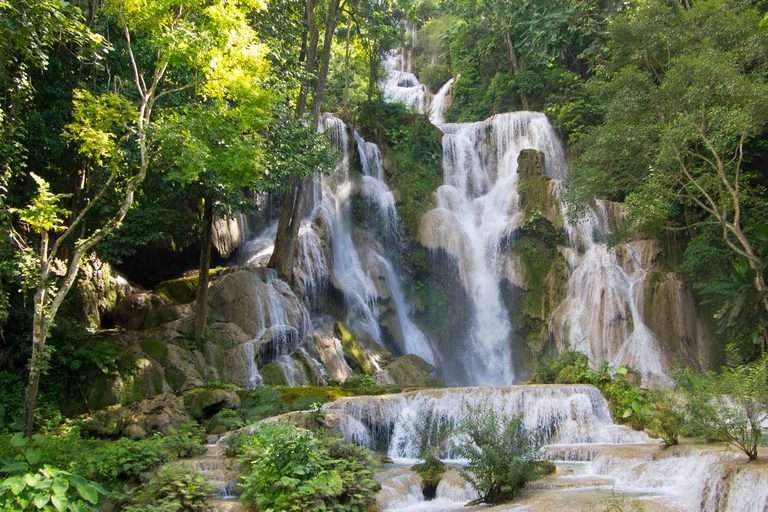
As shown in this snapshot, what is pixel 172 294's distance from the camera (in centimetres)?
1742

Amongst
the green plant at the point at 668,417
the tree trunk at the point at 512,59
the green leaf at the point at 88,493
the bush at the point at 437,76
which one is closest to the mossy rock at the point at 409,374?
the green plant at the point at 668,417

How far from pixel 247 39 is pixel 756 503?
34.6ft

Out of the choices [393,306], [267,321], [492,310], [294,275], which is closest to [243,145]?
[267,321]

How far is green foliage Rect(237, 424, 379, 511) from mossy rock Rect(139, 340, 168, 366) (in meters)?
7.26

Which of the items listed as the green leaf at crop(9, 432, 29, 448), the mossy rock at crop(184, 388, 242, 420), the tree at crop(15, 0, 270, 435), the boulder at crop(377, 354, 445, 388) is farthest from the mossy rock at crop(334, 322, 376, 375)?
the green leaf at crop(9, 432, 29, 448)

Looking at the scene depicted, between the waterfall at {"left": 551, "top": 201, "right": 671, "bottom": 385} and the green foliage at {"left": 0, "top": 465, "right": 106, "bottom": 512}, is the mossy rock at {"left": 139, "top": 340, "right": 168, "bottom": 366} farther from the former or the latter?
the waterfall at {"left": 551, "top": 201, "right": 671, "bottom": 385}

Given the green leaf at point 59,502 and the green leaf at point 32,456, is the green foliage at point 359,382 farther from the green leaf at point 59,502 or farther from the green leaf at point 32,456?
the green leaf at point 59,502

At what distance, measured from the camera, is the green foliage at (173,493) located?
6.31 meters

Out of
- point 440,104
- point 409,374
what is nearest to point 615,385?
point 409,374

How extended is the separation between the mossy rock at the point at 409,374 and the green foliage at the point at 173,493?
992 cm

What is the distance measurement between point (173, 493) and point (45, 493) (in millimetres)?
1315

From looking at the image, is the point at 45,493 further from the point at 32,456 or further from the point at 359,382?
the point at 359,382

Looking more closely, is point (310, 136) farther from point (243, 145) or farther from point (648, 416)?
point (648, 416)

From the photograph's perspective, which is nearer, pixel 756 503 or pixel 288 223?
pixel 756 503
